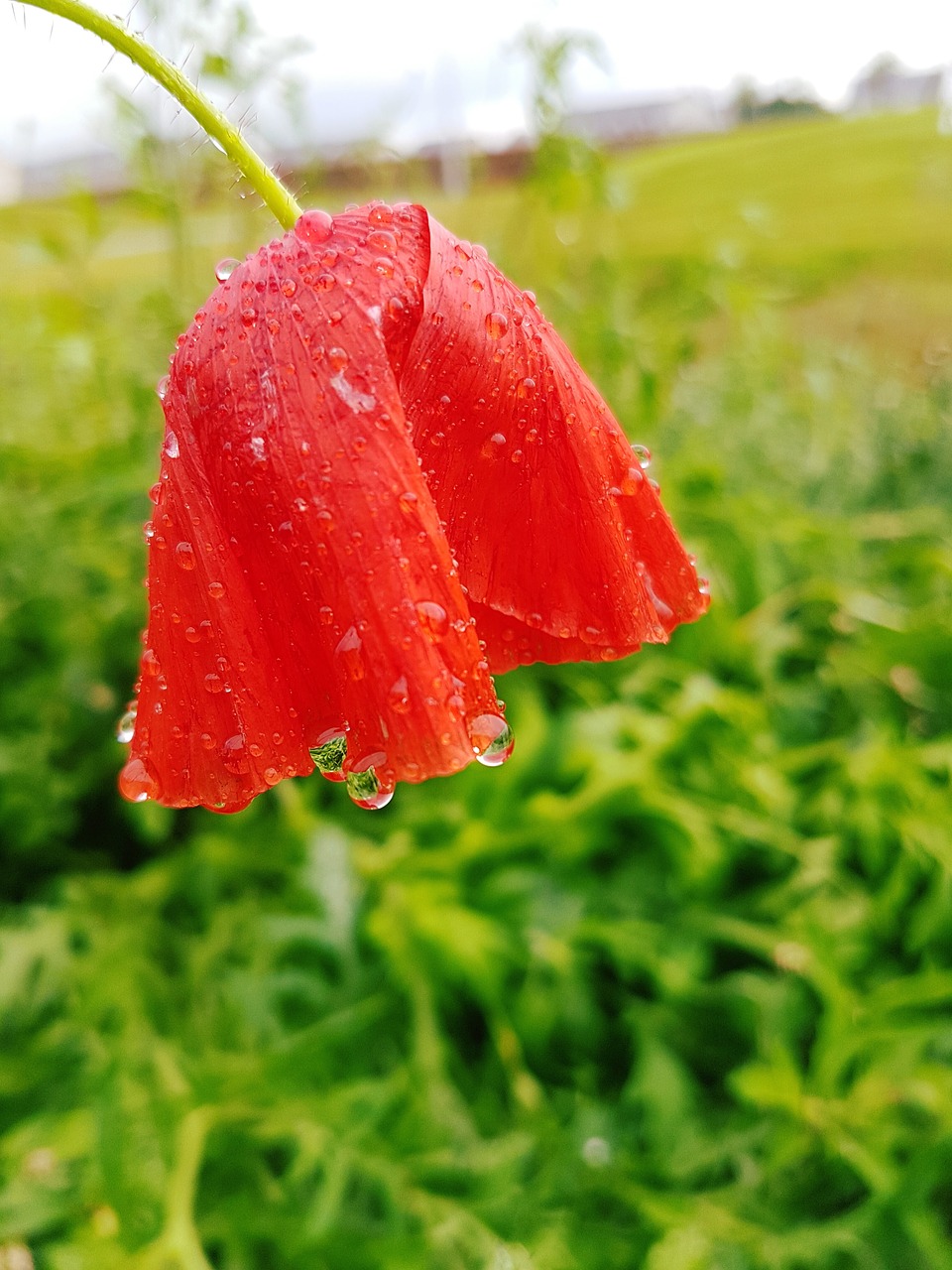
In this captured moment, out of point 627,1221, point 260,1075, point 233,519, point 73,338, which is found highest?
point 233,519

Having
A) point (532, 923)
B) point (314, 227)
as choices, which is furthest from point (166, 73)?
point (532, 923)

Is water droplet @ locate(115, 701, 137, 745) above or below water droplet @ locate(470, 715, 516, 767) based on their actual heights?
below

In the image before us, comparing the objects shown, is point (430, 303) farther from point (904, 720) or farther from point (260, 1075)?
point (904, 720)

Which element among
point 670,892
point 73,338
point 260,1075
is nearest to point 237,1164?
point 260,1075

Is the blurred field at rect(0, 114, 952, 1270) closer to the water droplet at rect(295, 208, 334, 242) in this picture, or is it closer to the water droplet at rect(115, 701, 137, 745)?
the water droplet at rect(115, 701, 137, 745)

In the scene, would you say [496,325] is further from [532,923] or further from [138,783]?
[532,923]

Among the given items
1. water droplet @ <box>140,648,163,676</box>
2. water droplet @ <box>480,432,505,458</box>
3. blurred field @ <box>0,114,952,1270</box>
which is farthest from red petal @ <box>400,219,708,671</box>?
blurred field @ <box>0,114,952,1270</box>

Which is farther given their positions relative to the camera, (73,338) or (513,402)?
(73,338)

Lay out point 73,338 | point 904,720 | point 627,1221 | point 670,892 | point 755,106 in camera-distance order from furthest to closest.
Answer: point 755,106, point 73,338, point 904,720, point 670,892, point 627,1221

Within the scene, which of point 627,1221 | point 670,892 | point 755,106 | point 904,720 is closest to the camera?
point 627,1221
